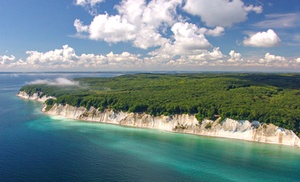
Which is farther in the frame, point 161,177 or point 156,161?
point 156,161

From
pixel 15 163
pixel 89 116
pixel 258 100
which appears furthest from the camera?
pixel 89 116

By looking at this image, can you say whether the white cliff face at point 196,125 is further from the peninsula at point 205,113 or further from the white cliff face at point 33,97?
the white cliff face at point 33,97

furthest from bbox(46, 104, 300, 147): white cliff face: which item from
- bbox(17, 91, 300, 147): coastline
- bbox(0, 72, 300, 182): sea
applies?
bbox(0, 72, 300, 182): sea

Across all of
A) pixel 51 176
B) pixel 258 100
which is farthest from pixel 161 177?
pixel 258 100

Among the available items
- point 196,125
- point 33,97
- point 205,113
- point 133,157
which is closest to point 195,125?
point 196,125

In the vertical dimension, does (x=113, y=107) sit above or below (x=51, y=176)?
above

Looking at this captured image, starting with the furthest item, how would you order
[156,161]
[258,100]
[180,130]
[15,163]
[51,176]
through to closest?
1. [258,100]
2. [180,130]
3. [156,161]
4. [15,163]
5. [51,176]

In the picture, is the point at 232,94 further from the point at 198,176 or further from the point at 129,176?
the point at 129,176
